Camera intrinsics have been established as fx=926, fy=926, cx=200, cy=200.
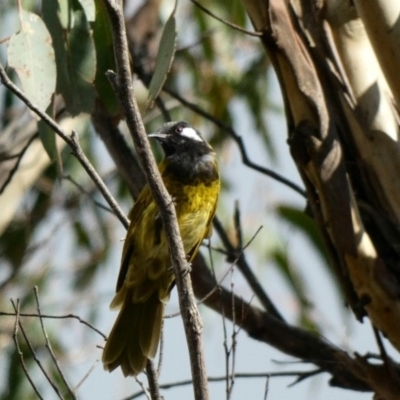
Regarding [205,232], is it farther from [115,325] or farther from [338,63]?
[338,63]

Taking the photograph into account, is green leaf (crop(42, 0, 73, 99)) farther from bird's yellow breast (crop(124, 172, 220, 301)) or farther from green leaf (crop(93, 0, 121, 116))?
bird's yellow breast (crop(124, 172, 220, 301))

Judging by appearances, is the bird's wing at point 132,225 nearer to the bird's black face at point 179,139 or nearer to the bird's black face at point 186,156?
the bird's black face at point 186,156

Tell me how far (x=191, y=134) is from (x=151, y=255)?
0.63m

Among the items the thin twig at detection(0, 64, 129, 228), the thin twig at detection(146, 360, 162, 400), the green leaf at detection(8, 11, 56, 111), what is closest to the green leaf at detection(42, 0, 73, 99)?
the green leaf at detection(8, 11, 56, 111)

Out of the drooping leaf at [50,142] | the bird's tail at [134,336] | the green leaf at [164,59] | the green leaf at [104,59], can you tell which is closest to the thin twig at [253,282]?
the bird's tail at [134,336]

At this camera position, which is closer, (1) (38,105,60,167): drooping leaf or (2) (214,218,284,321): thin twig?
(1) (38,105,60,167): drooping leaf

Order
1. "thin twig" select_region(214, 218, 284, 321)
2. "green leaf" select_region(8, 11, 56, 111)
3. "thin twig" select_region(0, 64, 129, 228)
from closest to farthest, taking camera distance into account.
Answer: "thin twig" select_region(0, 64, 129, 228), "green leaf" select_region(8, 11, 56, 111), "thin twig" select_region(214, 218, 284, 321)

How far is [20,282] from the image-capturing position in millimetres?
5480

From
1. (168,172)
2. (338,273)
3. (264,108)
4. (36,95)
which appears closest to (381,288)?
(338,273)

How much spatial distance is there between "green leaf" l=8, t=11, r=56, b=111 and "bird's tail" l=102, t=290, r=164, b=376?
88 cm

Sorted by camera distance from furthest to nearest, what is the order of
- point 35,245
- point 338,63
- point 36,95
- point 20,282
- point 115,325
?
point 20,282
point 35,245
point 115,325
point 338,63
point 36,95

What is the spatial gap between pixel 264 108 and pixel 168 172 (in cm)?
215

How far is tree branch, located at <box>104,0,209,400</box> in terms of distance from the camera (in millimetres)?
2039

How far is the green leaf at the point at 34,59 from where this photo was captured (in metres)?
2.95
